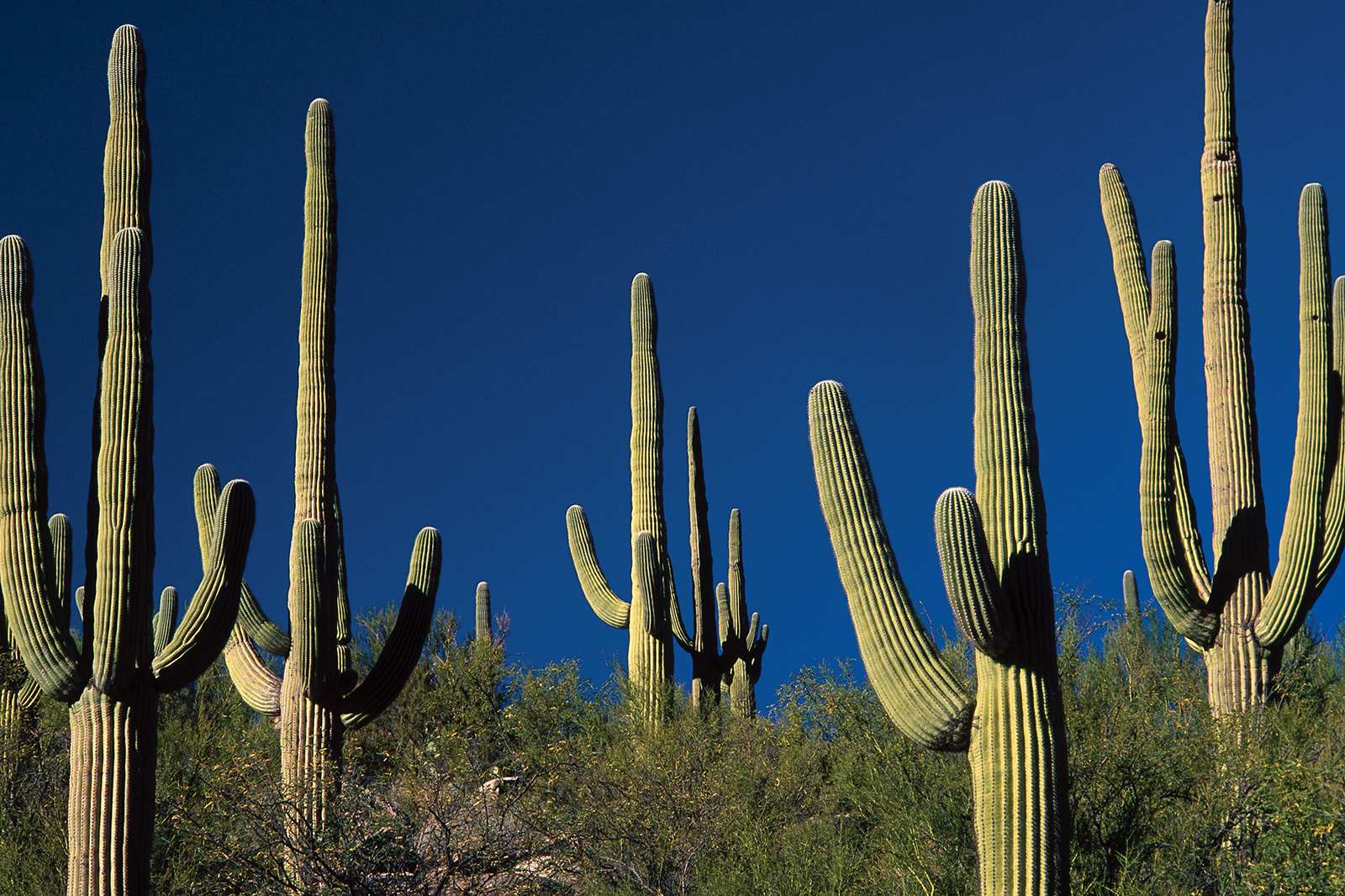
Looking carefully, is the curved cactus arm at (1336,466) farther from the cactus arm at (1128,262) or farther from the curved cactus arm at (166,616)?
the curved cactus arm at (166,616)

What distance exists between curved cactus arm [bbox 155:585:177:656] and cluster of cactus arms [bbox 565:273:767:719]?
4941 millimetres

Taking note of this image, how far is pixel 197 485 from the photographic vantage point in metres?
12.7

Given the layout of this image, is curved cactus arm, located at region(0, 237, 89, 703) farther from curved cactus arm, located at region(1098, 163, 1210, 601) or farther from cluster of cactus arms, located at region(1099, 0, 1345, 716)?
curved cactus arm, located at region(1098, 163, 1210, 601)

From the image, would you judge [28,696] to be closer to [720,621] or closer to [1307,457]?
[720,621]

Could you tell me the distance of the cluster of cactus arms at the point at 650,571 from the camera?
15.7 metres

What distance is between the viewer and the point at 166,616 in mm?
14656

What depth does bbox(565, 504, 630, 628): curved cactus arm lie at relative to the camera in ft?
53.7

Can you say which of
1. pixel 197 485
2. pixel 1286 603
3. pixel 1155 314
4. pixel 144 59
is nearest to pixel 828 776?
pixel 1286 603

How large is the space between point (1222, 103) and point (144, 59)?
34.4 ft

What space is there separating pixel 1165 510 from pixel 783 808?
14.1 feet

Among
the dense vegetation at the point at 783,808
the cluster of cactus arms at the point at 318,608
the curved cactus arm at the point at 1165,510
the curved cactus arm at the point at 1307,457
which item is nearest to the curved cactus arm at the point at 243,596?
the cluster of cactus arms at the point at 318,608

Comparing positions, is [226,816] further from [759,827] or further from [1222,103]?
[1222,103]

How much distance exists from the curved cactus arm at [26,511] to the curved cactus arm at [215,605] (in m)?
0.61

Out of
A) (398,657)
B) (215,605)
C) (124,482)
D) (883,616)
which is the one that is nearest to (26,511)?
(124,482)
